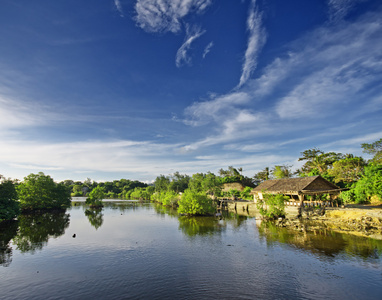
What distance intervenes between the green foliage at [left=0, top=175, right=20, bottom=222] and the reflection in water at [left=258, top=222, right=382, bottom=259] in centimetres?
4406

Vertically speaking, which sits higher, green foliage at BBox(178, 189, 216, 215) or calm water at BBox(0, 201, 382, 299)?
green foliage at BBox(178, 189, 216, 215)

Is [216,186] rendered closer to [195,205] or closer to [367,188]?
[195,205]

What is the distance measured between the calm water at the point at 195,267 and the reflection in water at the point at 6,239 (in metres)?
0.12

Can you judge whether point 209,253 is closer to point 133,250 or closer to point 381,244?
point 133,250

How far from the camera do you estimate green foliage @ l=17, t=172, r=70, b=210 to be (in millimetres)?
57031

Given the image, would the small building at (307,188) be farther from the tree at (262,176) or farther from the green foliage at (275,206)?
the tree at (262,176)

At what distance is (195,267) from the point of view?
2011 centimetres

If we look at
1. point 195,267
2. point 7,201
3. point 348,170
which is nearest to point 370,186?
point 348,170

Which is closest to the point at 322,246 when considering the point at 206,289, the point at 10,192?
the point at 206,289

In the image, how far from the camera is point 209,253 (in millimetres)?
24203

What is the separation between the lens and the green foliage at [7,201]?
37.5 m

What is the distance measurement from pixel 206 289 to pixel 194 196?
38058 mm

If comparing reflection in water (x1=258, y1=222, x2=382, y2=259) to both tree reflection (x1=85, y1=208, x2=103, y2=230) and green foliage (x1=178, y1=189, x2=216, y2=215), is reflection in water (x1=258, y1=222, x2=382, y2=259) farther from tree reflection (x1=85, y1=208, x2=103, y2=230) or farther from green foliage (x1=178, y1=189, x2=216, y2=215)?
tree reflection (x1=85, y1=208, x2=103, y2=230)

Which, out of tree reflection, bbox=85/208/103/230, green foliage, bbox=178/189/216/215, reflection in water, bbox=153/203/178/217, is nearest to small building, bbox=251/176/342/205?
green foliage, bbox=178/189/216/215
